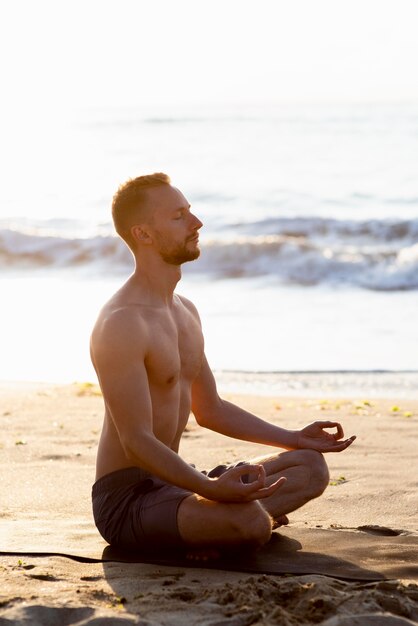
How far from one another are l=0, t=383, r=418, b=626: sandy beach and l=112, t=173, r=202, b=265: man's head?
4.32ft

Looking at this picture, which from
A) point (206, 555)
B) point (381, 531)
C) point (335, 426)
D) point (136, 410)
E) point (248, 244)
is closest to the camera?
point (136, 410)

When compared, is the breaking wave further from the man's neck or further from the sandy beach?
the man's neck

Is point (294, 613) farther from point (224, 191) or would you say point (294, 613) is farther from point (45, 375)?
point (224, 191)

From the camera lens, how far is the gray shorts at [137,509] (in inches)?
180

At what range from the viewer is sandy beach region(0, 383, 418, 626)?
383 cm

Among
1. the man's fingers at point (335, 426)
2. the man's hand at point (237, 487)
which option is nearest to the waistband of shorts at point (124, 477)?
the man's hand at point (237, 487)

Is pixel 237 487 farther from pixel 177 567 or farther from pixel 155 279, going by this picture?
pixel 155 279

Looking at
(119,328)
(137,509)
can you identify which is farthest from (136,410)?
(137,509)

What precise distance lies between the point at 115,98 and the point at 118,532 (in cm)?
8030

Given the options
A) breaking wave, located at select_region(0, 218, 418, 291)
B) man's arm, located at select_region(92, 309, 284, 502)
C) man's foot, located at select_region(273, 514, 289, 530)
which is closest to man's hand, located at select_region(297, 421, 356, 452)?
man's foot, located at select_region(273, 514, 289, 530)

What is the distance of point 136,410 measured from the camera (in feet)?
14.7

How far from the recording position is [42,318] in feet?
44.0

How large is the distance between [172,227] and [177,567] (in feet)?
4.60

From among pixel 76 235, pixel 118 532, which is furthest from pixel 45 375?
pixel 76 235
